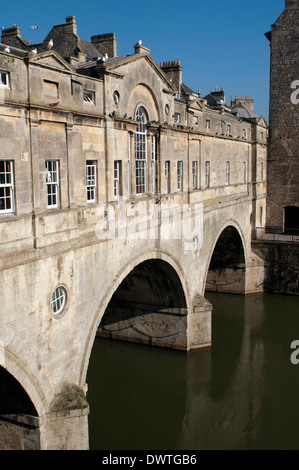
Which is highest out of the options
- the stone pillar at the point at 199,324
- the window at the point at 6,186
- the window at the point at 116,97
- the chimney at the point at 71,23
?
the chimney at the point at 71,23

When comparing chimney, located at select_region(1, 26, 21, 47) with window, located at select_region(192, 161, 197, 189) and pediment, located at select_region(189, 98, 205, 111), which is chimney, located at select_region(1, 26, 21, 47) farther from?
window, located at select_region(192, 161, 197, 189)

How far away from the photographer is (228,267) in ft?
91.9

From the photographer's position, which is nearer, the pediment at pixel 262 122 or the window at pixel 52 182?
the window at pixel 52 182

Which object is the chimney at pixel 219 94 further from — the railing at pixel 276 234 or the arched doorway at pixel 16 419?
the arched doorway at pixel 16 419

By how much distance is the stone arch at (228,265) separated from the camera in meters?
27.4

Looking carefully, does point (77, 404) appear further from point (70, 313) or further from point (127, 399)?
point (127, 399)

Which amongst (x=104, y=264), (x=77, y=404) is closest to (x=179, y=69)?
(x=104, y=264)

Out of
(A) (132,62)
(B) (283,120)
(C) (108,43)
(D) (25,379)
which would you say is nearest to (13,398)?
(D) (25,379)

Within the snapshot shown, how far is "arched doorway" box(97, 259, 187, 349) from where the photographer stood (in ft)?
62.0

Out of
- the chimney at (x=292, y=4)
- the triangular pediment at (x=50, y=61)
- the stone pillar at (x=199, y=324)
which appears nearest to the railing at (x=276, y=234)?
the stone pillar at (x=199, y=324)

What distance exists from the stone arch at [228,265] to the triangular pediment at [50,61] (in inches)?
702

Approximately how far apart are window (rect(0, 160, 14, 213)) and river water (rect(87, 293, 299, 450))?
7779mm

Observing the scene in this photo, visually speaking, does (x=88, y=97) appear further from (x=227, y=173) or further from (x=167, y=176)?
(x=227, y=173)

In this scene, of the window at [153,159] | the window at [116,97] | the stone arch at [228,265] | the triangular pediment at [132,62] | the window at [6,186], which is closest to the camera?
the window at [6,186]
